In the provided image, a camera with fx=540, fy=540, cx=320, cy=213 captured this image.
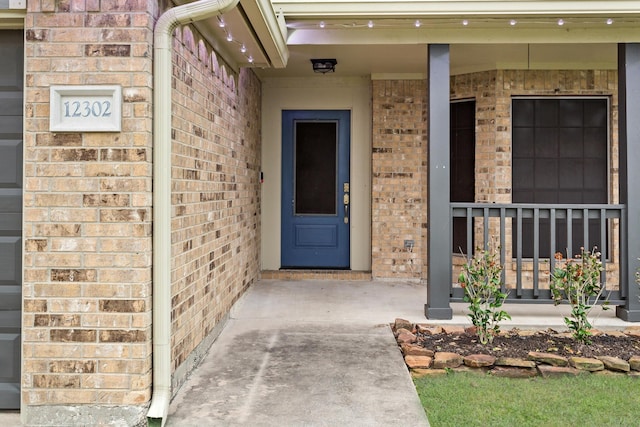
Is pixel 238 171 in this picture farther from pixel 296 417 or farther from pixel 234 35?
pixel 296 417

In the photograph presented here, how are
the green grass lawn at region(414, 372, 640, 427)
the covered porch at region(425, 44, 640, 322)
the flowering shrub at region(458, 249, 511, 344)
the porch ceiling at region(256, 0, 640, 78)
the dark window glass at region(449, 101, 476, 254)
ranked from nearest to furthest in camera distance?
the green grass lawn at region(414, 372, 640, 427) < the flowering shrub at region(458, 249, 511, 344) < the porch ceiling at region(256, 0, 640, 78) < the covered porch at region(425, 44, 640, 322) < the dark window glass at region(449, 101, 476, 254)

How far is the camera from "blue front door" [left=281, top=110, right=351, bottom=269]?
6898 millimetres

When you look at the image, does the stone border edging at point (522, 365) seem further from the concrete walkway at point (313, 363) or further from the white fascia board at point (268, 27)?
the white fascia board at point (268, 27)

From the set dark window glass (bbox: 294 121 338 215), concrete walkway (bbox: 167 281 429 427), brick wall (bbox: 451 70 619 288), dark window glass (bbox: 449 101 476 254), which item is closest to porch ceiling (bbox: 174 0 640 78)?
brick wall (bbox: 451 70 619 288)

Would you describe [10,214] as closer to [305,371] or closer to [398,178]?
[305,371]


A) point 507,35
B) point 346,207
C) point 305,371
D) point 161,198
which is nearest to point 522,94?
point 507,35

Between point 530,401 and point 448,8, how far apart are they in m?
2.97

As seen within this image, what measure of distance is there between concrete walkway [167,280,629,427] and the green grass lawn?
0.56ft

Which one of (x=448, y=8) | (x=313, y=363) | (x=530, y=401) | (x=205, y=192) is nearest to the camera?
(x=530, y=401)

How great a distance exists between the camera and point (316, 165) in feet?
22.7

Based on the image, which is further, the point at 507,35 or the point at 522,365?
the point at 507,35

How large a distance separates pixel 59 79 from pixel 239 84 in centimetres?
266

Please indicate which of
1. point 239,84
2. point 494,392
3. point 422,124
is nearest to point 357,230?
point 422,124

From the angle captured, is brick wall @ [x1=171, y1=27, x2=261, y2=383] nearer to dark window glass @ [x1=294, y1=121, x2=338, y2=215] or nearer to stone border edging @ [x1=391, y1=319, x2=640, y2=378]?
dark window glass @ [x1=294, y1=121, x2=338, y2=215]
